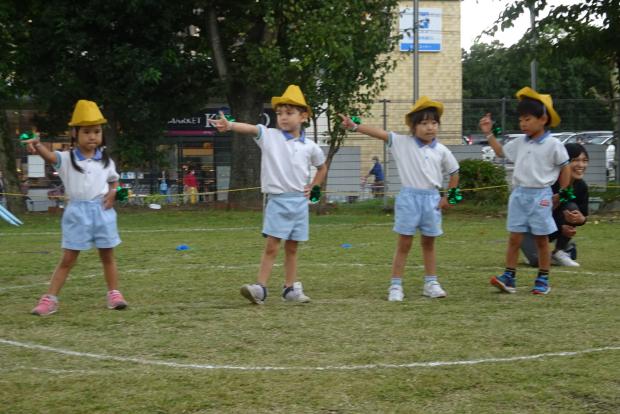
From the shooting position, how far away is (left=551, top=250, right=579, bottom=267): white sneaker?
1129 centimetres

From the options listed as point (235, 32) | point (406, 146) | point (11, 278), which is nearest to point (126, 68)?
point (235, 32)

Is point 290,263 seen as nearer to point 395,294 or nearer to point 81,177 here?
point 395,294

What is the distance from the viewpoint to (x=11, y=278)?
34.9 feet

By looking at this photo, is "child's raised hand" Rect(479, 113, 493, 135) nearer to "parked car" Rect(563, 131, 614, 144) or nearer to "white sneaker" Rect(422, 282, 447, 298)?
"white sneaker" Rect(422, 282, 447, 298)

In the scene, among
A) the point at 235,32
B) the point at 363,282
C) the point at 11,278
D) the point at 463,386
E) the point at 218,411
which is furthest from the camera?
the point at 235,32

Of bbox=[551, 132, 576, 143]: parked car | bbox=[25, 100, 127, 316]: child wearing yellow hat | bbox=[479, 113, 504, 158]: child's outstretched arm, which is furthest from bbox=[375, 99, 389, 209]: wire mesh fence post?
bbox=[25, 100, 127, 316]: child wearing yellow hat

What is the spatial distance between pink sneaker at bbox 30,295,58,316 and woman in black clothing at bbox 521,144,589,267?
5.43 m

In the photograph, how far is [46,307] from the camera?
7.98 metres

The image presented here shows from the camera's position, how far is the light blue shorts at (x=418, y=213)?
8742 mm

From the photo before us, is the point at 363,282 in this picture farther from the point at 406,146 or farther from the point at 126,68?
the point at 126,68

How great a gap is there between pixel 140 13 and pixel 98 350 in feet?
60.5

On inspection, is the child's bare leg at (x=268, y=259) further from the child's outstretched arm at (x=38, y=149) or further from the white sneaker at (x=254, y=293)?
the child's outstretched arm at (x=38, y=149)

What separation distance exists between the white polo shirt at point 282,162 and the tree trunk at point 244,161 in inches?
654

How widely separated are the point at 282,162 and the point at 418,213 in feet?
4.22
